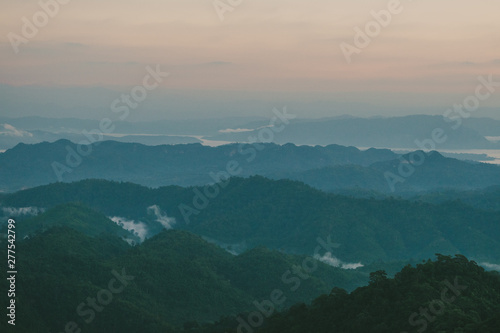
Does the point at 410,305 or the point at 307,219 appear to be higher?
the point at 307,219

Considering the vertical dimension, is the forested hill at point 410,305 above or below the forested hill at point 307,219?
below

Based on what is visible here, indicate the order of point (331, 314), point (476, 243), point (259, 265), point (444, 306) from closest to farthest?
1. point (444, 306)
2. point (331, 314)
3. point (259, 265)
4. point (476, 243)

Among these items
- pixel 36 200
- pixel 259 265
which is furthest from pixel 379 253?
pixel 36 200

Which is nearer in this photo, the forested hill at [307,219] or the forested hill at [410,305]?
the forested hill at [410,305]

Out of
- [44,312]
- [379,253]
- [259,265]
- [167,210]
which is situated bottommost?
[44,312]

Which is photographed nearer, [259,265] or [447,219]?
[259,265]

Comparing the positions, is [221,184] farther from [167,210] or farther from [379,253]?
[379,253]

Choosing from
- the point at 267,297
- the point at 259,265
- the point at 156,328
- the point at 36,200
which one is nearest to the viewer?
the point at 156,328

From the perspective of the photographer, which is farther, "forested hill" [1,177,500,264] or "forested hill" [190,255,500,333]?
"forested hill" [1,177,500,264]

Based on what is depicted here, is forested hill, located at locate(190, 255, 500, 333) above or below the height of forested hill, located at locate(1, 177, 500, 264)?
below

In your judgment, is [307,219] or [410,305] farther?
[307,219]

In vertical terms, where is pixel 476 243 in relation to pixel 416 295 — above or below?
above
